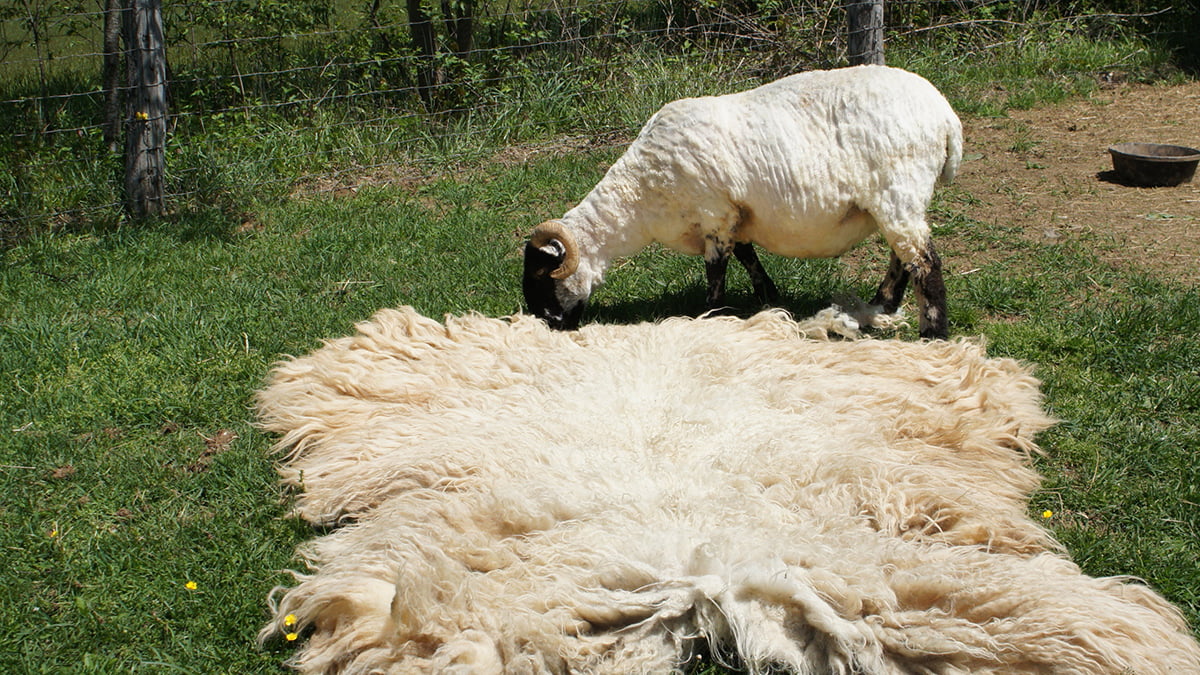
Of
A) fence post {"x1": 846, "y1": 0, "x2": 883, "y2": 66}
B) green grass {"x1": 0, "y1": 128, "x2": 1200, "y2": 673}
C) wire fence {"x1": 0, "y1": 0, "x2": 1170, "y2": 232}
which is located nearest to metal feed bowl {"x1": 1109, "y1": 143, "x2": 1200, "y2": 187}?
green grass {"x1": 0, "y1": 128, "x2": 1200, "y2": 673}

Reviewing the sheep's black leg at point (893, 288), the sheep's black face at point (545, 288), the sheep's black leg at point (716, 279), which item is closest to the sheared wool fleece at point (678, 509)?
the sheep's black face at point (545, 288)

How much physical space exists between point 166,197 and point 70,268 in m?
1.10

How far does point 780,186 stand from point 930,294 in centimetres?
95

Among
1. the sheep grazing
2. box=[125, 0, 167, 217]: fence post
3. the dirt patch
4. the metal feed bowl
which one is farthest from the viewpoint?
the metal feed bowl

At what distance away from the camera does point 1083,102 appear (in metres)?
9.20

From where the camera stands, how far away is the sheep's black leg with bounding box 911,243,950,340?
4762mm

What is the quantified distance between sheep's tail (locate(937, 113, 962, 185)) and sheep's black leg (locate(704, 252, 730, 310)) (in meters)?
1.22

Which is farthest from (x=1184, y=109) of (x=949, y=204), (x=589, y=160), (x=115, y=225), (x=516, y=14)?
(x=115, y=225)

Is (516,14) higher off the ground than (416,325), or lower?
higher

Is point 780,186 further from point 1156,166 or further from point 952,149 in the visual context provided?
point 1156,166

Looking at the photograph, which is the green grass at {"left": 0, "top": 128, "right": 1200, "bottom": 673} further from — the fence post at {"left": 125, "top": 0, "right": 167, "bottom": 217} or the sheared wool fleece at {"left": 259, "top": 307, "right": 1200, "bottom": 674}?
the fence post at {"left": 125, "top": 0, "right": 167, "bottom": 217}

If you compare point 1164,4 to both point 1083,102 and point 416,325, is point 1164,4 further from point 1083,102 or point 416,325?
point 416,325

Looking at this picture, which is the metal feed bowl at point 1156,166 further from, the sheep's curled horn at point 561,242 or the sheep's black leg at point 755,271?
the sheep's curled horn at point 561,242

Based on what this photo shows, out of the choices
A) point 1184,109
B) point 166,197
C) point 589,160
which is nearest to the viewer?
point 166,197
